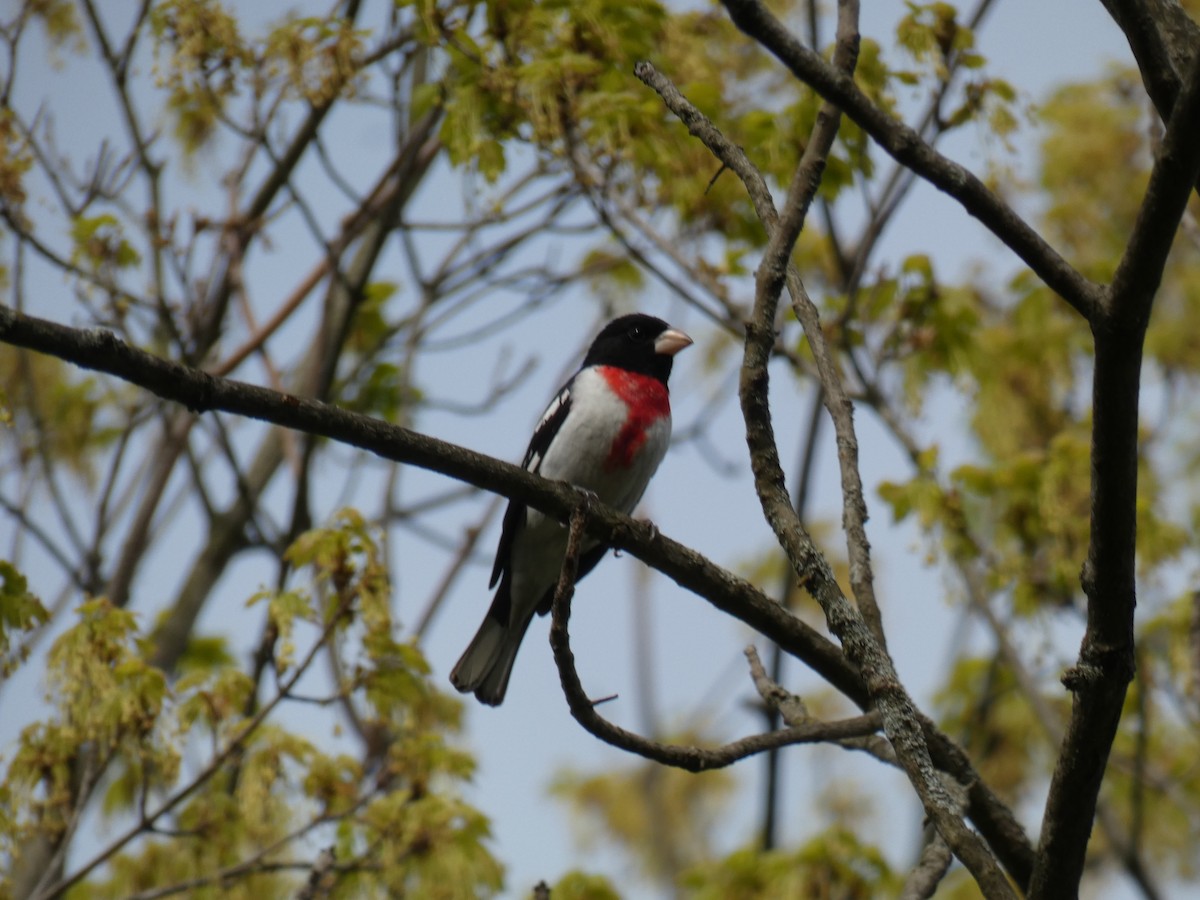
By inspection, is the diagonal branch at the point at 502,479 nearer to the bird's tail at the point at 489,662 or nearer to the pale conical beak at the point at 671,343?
the bird's tail at the point at 489,662

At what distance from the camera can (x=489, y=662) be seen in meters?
5.33

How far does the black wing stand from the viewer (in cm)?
544

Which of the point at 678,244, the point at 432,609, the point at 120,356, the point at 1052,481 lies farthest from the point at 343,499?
the point at 120,356

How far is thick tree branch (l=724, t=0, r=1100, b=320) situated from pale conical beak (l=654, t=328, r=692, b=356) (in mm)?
3371

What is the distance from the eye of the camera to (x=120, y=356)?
8.12ft

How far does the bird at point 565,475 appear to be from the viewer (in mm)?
5285

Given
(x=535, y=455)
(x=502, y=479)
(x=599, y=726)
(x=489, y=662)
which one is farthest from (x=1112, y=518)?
(x=535, y=455)

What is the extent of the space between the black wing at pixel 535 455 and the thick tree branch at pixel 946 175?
10.1ft

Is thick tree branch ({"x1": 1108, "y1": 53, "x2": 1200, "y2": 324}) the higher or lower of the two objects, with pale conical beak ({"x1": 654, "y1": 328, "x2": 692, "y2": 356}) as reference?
lower

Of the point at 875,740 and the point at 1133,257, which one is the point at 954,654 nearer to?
the point at 875,740

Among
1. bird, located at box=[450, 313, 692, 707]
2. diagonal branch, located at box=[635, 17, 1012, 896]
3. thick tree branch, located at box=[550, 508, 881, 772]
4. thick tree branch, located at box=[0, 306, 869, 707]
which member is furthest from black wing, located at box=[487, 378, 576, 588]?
thick tree branch, located at box=[550, 508, 881, 772]

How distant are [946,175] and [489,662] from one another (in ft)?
11.0

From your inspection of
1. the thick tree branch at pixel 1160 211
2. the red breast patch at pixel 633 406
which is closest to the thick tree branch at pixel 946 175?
the thick tree branch at pixel 1160 211

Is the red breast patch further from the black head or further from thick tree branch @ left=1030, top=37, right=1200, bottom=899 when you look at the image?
thick tree branch @ left=1030, top=37, right=1200, bottom=899
